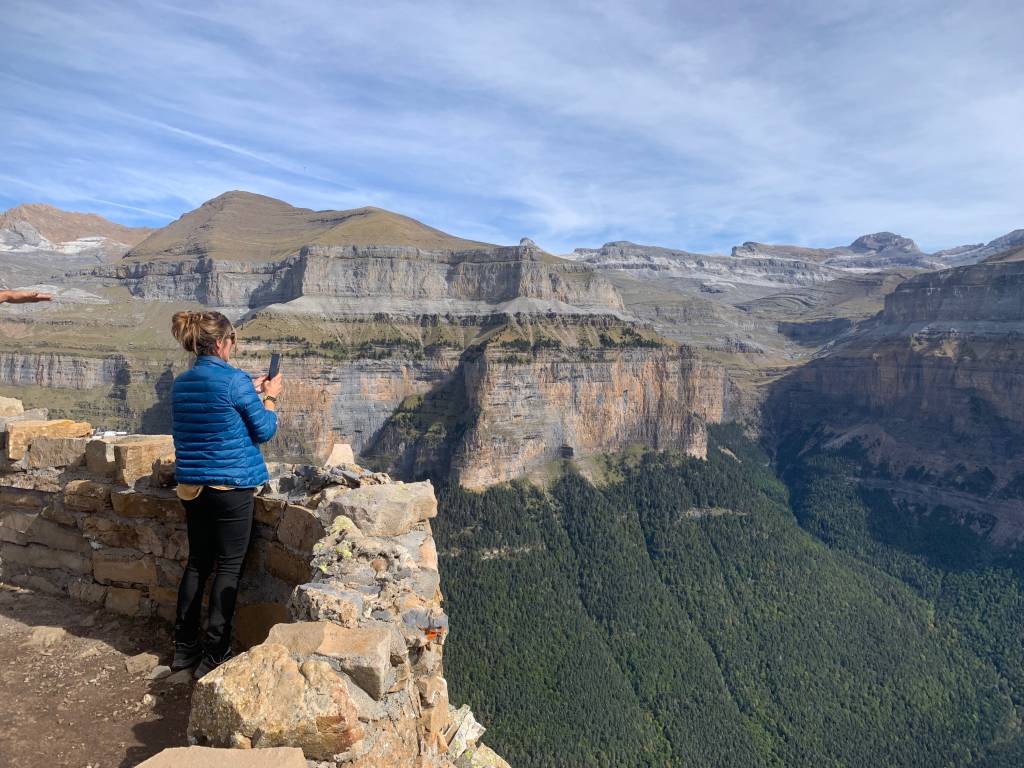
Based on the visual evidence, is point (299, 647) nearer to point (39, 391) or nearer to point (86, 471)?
point (86, 471)

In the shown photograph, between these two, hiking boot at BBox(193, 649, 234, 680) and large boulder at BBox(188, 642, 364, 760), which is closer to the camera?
large boulder at BBox(188, 642, 364, 760)

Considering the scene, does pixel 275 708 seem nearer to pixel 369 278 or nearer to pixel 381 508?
pixel 381 508

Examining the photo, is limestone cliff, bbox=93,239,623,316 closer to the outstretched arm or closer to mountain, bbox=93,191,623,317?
mountain, bbox=93,191,623,317

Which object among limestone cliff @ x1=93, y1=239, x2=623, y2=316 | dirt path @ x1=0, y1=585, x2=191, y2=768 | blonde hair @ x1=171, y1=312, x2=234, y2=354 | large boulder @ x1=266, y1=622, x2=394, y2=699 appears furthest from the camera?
limestone cliff @ x1=93, y1=239, x2=623, y2=316

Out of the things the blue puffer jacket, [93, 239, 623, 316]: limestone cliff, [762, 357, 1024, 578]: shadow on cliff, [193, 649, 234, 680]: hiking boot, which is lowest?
[762, 357, 1024, 578]: shadow on cliff

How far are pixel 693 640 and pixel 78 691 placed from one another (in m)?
71.9

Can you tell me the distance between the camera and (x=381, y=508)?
22.5ft

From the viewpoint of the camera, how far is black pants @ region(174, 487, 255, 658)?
618 centimetres


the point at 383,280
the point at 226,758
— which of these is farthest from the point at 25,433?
the point at 383,280

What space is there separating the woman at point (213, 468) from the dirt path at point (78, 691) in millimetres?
577

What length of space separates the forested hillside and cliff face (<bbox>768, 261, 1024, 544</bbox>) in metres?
19.8

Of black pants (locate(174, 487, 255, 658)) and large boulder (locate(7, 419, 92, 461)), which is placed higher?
large boulder (locate(7, 419, 92, 461))

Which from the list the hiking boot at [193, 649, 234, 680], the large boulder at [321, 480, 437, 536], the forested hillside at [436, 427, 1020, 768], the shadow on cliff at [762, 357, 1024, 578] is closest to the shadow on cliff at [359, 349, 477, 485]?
the forested hillside at [436, 427, 1020, 768]

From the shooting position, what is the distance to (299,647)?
178 inches
